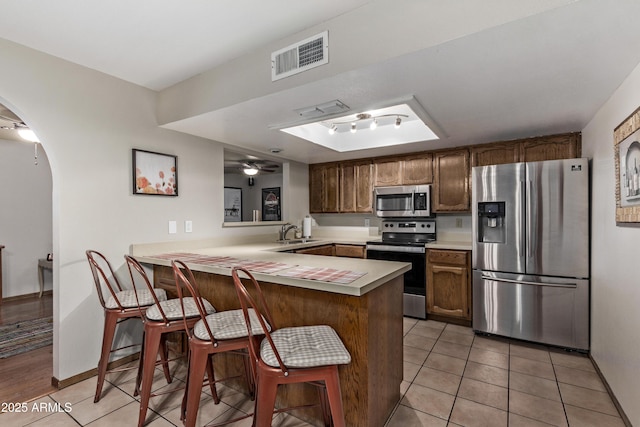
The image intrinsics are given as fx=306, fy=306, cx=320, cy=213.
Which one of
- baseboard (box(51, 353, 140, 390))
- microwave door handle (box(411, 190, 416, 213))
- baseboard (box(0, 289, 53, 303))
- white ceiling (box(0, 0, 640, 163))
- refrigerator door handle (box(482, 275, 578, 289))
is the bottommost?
baseboard (box(51, 353, 140, 390))

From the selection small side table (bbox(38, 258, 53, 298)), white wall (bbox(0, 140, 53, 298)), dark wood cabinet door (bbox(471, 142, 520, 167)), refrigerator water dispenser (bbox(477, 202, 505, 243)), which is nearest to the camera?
refrigerator water dispenser (bbox(477, 202, 505, 243))

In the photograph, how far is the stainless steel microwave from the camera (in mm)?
3811

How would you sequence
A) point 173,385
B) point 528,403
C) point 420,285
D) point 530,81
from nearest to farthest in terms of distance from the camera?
1. point 530,81
2. point 528,403
3. point 173,385
4. point 420,285

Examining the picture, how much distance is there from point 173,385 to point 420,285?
265 cm

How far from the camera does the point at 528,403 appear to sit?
1989 millimetres

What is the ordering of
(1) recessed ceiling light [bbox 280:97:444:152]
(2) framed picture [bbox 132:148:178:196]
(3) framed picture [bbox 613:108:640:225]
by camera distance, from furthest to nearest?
(1) recessed ceiling light [bbox 280:97:444:152]
(2) framed picture [bbox 132:148:178:196]
(3) framed picture [bbox 613:108:640:225]

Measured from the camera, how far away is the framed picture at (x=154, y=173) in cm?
262

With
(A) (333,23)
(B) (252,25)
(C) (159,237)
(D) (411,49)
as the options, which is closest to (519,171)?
(D) (411,49)

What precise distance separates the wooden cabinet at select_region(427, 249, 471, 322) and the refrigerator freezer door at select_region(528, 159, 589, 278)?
0.65 meters

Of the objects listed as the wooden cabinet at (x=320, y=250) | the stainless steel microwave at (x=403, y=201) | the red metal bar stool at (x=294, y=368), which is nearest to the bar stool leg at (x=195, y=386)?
the red metal bar stool at (x=294, y=368)

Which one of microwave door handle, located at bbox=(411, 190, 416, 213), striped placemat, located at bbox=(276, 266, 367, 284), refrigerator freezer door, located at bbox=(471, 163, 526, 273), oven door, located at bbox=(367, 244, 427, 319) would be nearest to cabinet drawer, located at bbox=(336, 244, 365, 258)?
A: oven door, located at bbox=(367, 244, 427, 319)

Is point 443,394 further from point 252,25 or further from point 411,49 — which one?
point 252,25

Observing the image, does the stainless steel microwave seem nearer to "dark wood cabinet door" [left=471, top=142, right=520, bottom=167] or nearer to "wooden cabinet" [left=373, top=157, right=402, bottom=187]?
"wooden cabinet" [left=373, top=157, right=402, bottom=187]

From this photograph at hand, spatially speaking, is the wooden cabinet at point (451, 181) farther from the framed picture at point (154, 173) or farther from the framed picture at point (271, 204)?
the framed picture at point (271, 204)
